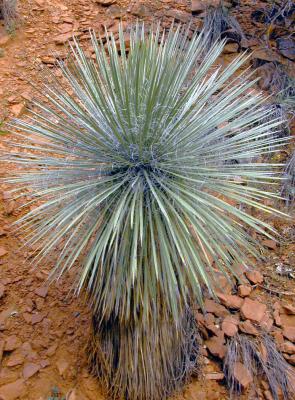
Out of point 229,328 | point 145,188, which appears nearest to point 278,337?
point 229,328

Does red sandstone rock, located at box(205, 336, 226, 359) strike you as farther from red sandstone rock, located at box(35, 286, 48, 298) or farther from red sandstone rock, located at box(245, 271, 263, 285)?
red sandstone rock, located at box(35, 286, 48, 298)

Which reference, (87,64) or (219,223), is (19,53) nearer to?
(87,64)

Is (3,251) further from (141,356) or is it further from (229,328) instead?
(229,328)

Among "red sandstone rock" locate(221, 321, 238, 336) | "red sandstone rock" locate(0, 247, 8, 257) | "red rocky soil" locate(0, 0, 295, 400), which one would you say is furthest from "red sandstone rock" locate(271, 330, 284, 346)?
"red sandstone rock" locate(0, 247, 8, 257)

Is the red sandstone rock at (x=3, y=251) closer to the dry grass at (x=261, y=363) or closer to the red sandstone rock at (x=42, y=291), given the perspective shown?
the red sandstone rock at (x=42, y=291)

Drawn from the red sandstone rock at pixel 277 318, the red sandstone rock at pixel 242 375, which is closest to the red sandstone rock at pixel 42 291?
the red sandstone rock at pixel 242 375

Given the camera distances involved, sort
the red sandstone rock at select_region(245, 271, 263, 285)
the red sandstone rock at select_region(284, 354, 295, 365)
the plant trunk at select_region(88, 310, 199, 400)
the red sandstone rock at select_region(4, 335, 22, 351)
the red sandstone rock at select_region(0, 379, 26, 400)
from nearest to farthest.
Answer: the plant trunk at select_region(88, 310, 199, 400), the red sandstone rock at select_region(0, 379, 26, 400), the red sandstone rock at select_region(4, 335, 22, 351), the red sandstone rock at select_region(284, 354, 295, 365), the red sandstone rock at select_region(245, 271, 263, 285)
